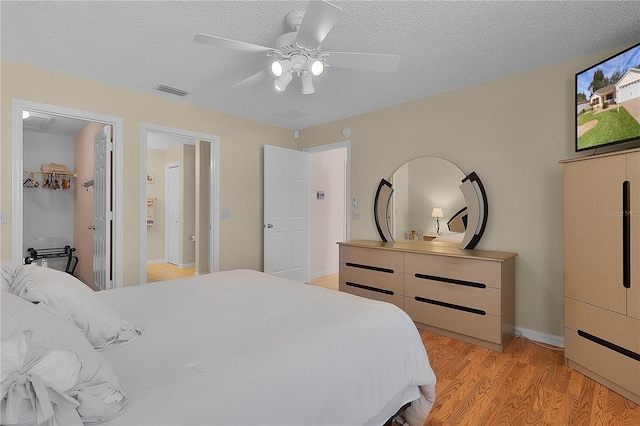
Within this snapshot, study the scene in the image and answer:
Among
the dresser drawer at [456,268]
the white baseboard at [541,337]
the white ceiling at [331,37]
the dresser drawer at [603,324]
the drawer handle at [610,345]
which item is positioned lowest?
the white baseboard at [541,337]

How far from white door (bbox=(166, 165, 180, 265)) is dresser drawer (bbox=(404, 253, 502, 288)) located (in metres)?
4.76

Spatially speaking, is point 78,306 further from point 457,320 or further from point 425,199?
point 425,199

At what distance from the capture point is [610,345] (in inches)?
83.7

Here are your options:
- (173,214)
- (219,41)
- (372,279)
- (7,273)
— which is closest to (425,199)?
(372,279)

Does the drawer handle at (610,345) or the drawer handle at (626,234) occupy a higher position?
the drawer handle at (626,234)

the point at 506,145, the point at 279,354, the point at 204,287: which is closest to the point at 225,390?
the point at 279,354

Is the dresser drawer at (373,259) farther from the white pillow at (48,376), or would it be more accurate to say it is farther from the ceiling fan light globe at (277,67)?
the white pillow at (48,376)

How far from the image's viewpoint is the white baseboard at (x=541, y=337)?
2.81 metres

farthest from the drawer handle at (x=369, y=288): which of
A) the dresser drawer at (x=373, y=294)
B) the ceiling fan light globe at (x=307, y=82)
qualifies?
the ceiling fan light globe at (x=307, y=82)

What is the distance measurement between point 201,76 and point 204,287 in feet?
6.66

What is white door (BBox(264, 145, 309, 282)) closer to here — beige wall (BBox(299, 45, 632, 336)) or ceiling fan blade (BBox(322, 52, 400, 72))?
beige wall (BBox(299, 45, 632, 336))

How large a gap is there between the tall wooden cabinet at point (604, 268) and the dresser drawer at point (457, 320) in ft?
1.63

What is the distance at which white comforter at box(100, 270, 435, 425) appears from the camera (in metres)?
0.99

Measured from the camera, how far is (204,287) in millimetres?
2199
